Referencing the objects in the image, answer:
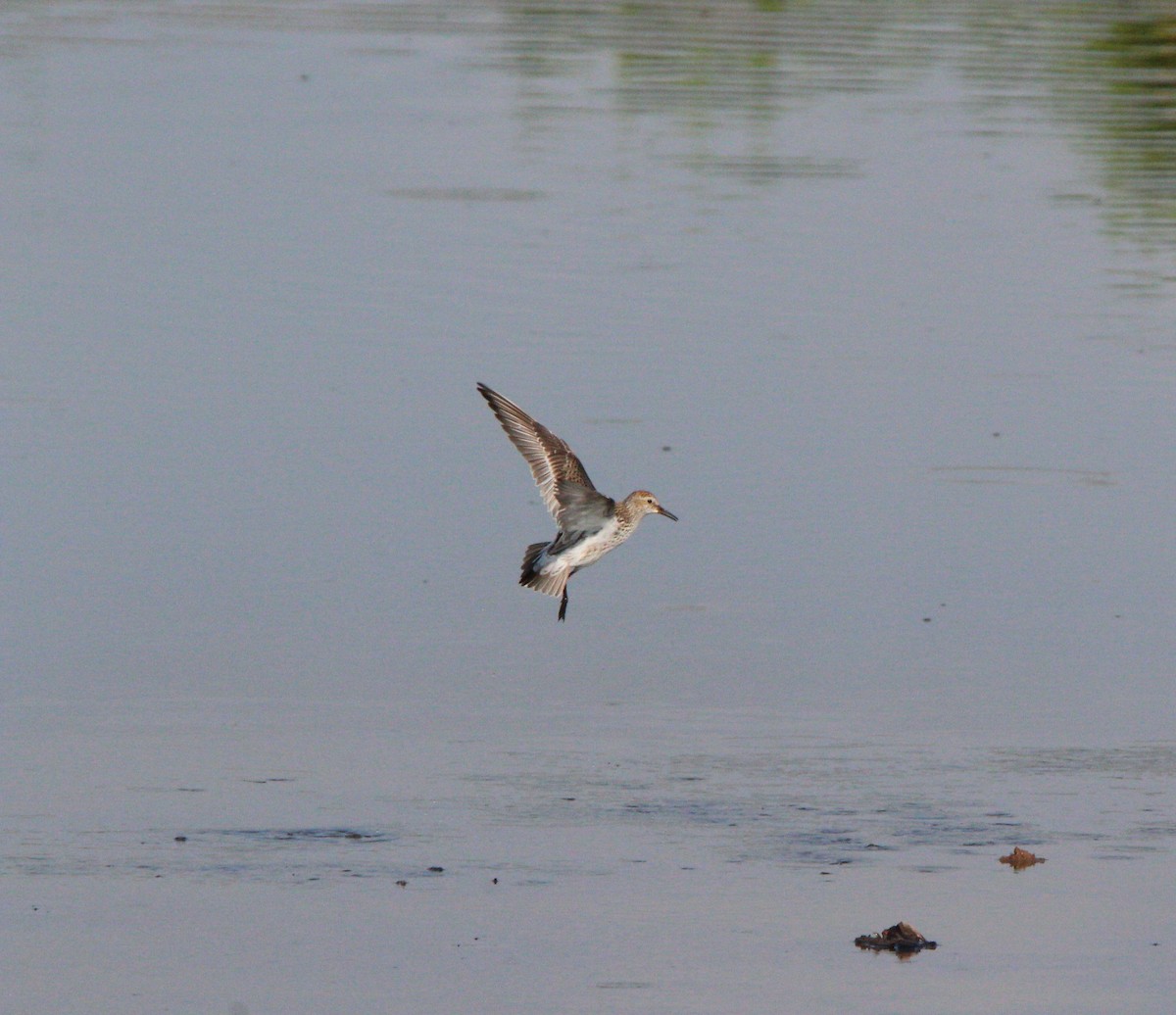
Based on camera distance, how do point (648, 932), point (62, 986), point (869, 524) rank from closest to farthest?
point (62, 986) < point (648, 932) < point (869, 524)

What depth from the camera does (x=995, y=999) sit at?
554 cm

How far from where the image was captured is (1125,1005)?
552 centimetres

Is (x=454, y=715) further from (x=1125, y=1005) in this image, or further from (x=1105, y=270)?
(x=1105, y=270)

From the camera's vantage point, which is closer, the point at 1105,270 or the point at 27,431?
the point at 27,431

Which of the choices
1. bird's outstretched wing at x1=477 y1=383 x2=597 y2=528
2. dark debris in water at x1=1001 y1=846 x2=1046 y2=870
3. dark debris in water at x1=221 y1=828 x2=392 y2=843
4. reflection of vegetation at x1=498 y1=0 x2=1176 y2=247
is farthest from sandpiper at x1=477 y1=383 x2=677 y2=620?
reflection of vegetation at x1=498 y1=0 x2=1176 y2=247

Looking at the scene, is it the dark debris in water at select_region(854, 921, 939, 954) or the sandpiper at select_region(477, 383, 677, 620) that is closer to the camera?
the dark debris in water at select_region(854, 921, 939, 954)

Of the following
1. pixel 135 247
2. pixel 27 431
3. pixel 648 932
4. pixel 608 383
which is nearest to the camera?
pixel 648 932

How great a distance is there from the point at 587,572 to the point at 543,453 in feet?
4.57

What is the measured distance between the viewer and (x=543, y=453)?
25.8 ft

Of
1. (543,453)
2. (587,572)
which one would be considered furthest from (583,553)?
(587,572)

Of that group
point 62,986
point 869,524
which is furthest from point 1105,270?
point 62,986

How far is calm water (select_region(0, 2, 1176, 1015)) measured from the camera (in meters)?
5.93

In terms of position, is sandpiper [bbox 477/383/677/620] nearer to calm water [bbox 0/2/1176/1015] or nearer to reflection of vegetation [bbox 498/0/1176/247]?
calm water [bbox 0/2/1176/1015]

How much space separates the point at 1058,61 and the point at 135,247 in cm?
962
